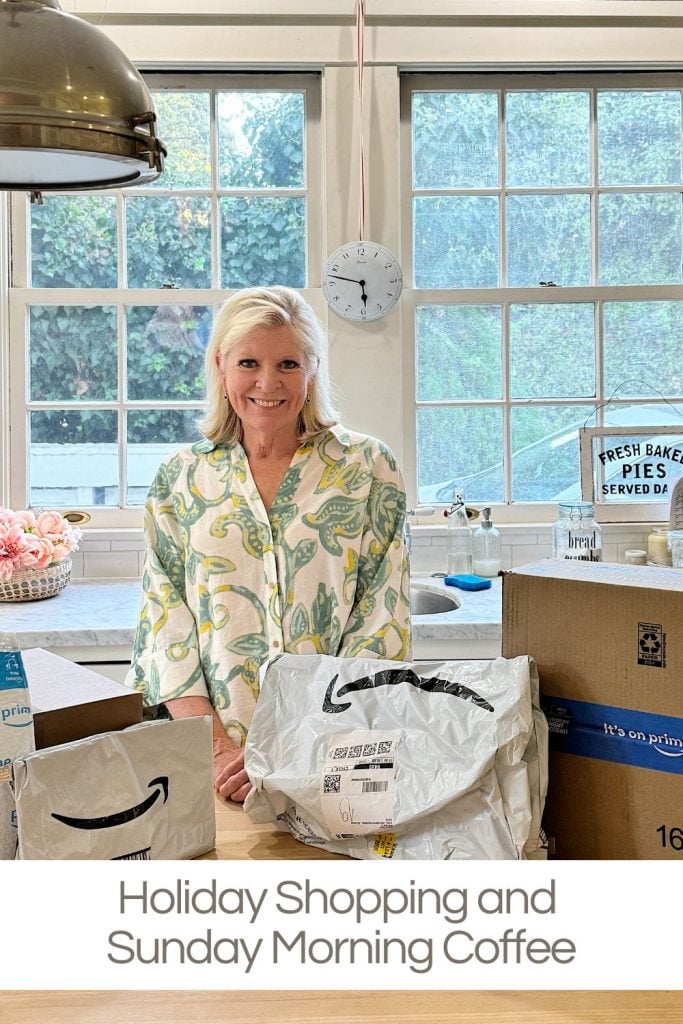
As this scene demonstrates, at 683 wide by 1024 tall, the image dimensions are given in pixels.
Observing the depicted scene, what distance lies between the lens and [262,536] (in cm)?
174

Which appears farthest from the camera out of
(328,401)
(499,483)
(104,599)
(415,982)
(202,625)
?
(499,483)

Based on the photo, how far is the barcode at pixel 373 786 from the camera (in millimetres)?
994

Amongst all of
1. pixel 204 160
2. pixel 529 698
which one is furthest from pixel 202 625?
pixel 204 160

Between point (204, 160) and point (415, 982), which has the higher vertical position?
point (204, 160)

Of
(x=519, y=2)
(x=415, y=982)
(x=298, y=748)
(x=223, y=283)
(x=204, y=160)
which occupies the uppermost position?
(x=519, y=2)

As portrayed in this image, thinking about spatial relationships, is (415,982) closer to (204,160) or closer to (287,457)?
(287,457)

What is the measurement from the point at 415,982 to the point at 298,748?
294 mm

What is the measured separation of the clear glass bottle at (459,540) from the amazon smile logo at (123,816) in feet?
7.12

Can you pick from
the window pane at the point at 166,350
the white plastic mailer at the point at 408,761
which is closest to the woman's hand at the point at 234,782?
the white plastic mailer at the point at 408,761

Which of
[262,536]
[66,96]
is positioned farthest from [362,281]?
[66,96]

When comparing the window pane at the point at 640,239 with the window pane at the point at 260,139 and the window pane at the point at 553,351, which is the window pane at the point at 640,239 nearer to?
the window pane at the point at 553,351

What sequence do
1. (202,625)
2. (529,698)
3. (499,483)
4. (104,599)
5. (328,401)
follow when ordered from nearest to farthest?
(529,698) → (202,625) → (328,401) → (104,599) → (499,483)

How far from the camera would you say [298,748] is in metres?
1.06

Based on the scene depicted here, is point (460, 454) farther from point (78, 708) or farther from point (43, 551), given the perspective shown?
point (78, 708)
